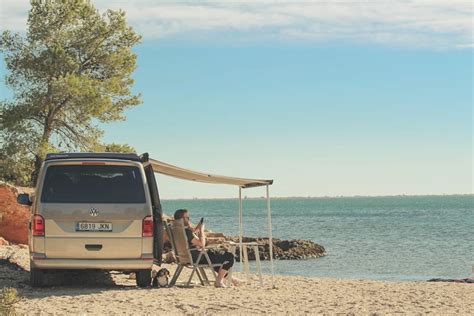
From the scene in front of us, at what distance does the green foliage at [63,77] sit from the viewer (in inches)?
1223

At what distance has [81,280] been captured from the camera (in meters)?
13.9

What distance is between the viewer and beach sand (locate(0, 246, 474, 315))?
34.7ft

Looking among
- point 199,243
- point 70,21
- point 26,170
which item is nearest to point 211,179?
point 199,243

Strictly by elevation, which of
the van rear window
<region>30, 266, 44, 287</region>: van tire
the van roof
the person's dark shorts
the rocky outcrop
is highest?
the van roof

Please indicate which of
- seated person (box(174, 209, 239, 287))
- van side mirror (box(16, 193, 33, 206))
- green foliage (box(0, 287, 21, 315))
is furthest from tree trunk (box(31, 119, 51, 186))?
green foliage (box(0, 287, 21, 315))

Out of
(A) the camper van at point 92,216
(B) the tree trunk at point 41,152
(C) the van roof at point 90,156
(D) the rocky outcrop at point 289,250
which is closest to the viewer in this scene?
(A) the camper van at point 92,216

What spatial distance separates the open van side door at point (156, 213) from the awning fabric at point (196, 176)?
0.34 m

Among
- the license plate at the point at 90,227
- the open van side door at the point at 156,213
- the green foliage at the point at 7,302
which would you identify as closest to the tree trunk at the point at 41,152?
the open van side door at the point at 156,213

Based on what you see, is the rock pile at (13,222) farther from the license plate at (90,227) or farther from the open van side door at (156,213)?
the license plate at (90,227)

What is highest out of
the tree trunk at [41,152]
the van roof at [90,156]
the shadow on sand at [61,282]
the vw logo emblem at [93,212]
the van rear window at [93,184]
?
the tree trunk at [41,152]

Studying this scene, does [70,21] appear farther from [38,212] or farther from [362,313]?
[362,313]

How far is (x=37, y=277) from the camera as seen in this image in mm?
12359

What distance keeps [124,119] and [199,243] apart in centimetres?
2073

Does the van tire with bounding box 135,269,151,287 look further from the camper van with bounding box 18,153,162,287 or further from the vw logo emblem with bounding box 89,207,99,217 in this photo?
the vw logo emblem with bounding box 89,207,99,217
